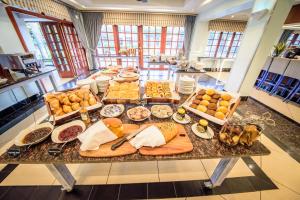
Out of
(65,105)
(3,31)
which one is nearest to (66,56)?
(3,31)

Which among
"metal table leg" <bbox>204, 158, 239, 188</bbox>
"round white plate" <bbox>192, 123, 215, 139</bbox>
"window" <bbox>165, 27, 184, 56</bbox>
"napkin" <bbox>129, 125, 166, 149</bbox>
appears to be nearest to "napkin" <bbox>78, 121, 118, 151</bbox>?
"napkin" <bbox>129, 125, 166, 149</bbox>

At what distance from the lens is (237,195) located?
47.0 inches

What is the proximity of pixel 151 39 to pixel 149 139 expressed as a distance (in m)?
5.73

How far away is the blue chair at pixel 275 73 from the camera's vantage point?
3.16 metres

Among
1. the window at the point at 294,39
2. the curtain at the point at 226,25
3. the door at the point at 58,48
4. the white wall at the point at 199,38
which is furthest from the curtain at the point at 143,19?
the window at the point at 294,39

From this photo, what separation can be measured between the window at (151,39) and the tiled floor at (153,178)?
5.41 metres

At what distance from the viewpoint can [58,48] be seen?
14.2ft

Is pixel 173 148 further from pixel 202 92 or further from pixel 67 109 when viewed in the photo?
pixel 67 109

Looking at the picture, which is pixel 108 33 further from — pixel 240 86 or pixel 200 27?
pixel 240 86

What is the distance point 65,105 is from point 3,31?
3133 millimetres

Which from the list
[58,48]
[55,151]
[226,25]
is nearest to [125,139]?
[55,151]

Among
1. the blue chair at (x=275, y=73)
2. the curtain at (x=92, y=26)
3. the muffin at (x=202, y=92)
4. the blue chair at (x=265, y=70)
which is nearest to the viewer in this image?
the muffin at (x=202, y=92)

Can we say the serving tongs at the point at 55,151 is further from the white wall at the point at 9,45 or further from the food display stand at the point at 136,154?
the white wall at the point at 9,45

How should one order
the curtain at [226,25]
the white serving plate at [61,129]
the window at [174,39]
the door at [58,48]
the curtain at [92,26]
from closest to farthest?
1. the white serving plate at [61,129]
2. the door at [58,48]
3. the curtain at [92,26]
4. the curtain at [226,25]
5. the window at [174,39]
